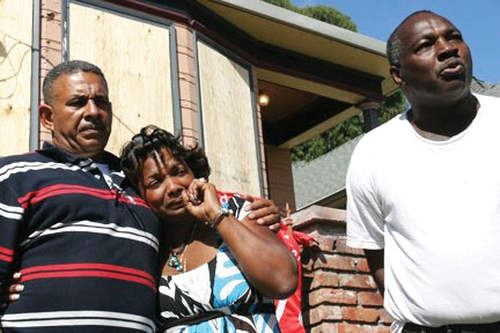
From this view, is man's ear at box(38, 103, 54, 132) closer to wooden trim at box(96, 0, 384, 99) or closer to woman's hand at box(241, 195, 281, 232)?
woman's hand at box(241, 195, 281, 232)

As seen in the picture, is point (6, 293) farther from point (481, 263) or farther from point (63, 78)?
point (481, 263)

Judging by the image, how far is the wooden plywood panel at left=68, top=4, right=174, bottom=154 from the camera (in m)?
6.78

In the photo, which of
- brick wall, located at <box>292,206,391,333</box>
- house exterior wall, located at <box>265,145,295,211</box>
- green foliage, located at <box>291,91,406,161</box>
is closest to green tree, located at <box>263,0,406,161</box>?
green foliage, located at <box>291,91,406,161</box>

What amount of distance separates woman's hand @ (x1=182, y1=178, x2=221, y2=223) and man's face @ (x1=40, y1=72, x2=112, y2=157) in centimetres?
47

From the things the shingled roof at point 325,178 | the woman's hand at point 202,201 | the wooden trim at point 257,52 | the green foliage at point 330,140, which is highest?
the green foliage at point 330,140

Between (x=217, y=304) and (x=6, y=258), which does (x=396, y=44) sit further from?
(x=6, y=258)

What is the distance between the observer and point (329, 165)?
59.5 feet

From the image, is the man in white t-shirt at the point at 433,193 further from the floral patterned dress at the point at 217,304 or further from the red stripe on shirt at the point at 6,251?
the red stripe on shirt at the point at 6,251

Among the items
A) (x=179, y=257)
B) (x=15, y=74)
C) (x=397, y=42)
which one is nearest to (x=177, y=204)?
(x=179, y=257)

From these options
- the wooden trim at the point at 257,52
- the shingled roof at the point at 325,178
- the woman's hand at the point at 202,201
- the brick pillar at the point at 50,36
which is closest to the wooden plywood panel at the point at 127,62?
the brick pillar at the point at 50,36

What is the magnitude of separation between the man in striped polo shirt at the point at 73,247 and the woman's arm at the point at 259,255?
0.31 meters

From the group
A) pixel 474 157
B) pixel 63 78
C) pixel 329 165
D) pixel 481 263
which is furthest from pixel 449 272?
pixel 329 165

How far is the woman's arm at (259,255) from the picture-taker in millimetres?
2393

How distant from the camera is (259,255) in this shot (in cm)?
240
